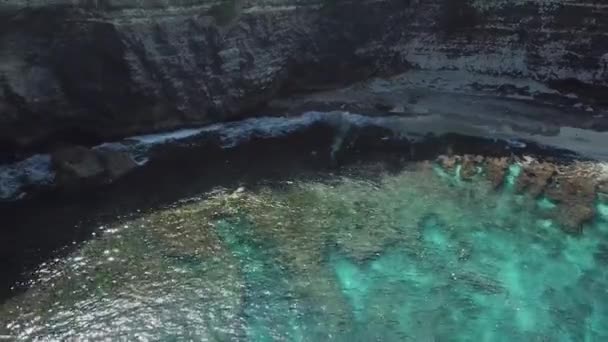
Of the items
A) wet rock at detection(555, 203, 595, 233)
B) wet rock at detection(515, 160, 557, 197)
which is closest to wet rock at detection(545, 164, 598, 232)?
wet rock at detection(555, 203, 595, 233)

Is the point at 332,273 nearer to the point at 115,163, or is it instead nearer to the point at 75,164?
the point at 115,163

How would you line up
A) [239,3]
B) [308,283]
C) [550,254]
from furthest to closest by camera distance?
[239,3] < [550,254] < [308,283]

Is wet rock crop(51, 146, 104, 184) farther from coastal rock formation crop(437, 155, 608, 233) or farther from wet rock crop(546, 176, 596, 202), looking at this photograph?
wet rock crop(546, 176, 596, 202)

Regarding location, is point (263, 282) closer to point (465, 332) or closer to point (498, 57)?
point (465, 332)

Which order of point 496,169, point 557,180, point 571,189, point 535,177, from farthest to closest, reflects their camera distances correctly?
point 496,169 → point 535,177 → point 557,180 → point 571,189

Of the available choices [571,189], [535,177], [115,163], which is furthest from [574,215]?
[115,163]

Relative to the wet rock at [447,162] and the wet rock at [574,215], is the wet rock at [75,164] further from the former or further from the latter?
the wet rock at [574,215]

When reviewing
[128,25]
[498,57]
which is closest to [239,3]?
[128,25]
